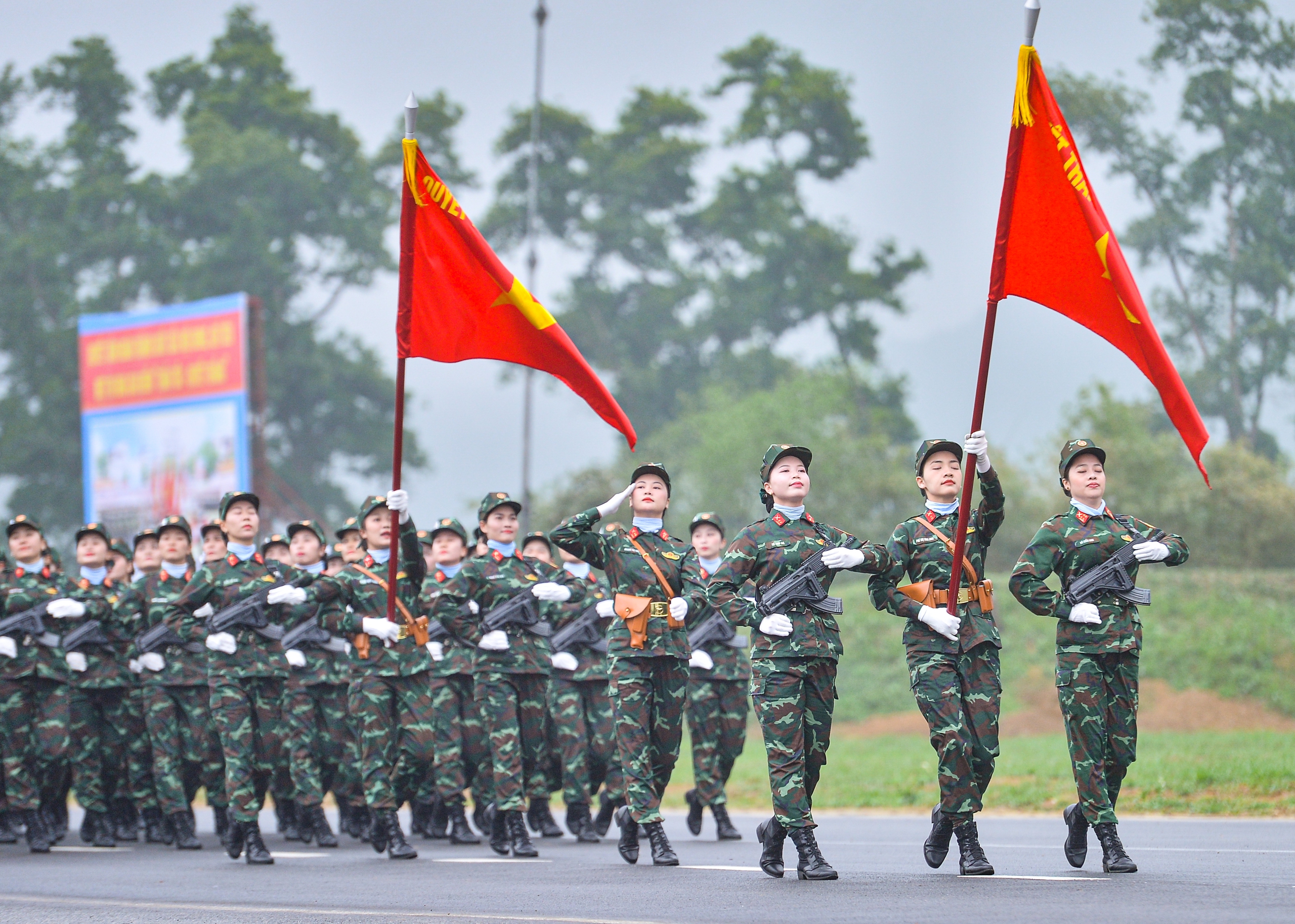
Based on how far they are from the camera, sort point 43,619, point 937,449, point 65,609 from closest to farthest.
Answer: point 937,449 → point 65,609 → point 43,619

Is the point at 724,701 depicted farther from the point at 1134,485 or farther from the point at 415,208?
the point at 1134,485

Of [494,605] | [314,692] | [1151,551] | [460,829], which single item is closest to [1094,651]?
[1151,551]

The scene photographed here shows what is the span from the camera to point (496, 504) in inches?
469

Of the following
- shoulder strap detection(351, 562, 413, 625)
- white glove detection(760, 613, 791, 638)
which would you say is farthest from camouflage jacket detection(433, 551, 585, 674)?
white glove detection(760, 613, 791, 638)

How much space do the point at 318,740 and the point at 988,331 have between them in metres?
7.06

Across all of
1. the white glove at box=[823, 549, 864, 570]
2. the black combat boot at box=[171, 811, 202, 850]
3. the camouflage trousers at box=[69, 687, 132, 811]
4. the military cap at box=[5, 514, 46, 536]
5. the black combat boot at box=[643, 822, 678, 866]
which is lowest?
the black combat boot at box=[171, 811, 202, 850]

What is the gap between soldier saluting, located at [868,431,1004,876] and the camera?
27.9 ft

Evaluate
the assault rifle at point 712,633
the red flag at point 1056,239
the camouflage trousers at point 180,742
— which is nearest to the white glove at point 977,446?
the red flag at point 1056,239

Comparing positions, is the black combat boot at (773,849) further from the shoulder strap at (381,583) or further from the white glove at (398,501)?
the shoulder strap at (381,583)

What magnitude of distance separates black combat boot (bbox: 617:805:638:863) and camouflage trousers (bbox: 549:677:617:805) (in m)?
2.01

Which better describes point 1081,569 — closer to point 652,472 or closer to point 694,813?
point 652,472

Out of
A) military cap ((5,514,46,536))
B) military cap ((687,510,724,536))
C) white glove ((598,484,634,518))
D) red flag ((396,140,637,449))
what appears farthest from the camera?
military cap ((5,514,46,536))

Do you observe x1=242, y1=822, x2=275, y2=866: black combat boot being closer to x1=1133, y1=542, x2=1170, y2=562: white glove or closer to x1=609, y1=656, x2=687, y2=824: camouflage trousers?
x1=609, y1=656, x2=687, y2=824: camouflage trousers

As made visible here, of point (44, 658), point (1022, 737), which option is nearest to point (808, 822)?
point (44, 658)
